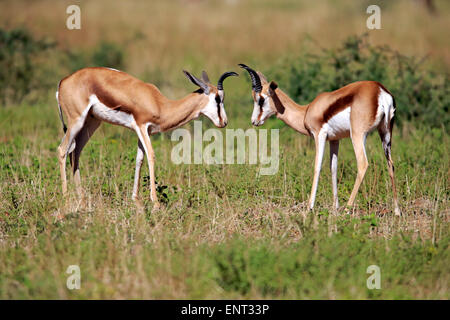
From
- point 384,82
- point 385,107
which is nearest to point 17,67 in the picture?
point 384,82

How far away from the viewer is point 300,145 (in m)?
8.27

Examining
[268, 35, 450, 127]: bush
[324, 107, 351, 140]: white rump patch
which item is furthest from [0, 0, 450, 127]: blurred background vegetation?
[324, 107, 351, 140]: white rump patch

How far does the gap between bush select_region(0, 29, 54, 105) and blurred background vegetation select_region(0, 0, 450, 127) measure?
20 millimetres

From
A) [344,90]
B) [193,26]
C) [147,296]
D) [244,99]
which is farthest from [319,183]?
[193,26]

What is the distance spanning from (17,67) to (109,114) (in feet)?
20.6

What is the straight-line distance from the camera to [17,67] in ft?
38.6

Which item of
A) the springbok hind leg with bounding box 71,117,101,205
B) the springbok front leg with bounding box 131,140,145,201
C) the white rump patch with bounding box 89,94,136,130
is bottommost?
the springbok front leg with bounding box 131,140,145,201

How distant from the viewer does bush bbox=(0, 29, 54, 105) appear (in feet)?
38.0

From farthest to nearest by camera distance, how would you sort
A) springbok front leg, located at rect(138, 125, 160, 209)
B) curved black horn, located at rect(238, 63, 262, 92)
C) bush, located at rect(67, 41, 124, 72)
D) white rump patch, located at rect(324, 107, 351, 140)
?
bush, located at rect(67, 41, 124, 72) → curved black horn, located at rect(238, 63, 262, 92) → springbok front leg, located at rect(138, 125, 160, 209) → white rump patch, located at rect(324, 107, 351, 140)

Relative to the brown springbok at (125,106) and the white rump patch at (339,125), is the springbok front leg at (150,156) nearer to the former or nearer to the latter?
the brown springbok at (125,106)

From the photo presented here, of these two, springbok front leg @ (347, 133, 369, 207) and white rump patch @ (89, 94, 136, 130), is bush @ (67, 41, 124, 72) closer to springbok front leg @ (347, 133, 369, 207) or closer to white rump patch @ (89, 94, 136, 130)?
white rump patch @ (89, 94, 136, 130)

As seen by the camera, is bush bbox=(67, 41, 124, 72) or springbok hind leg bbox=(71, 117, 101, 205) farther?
bush bbox=(67, 41, 124, 72)
